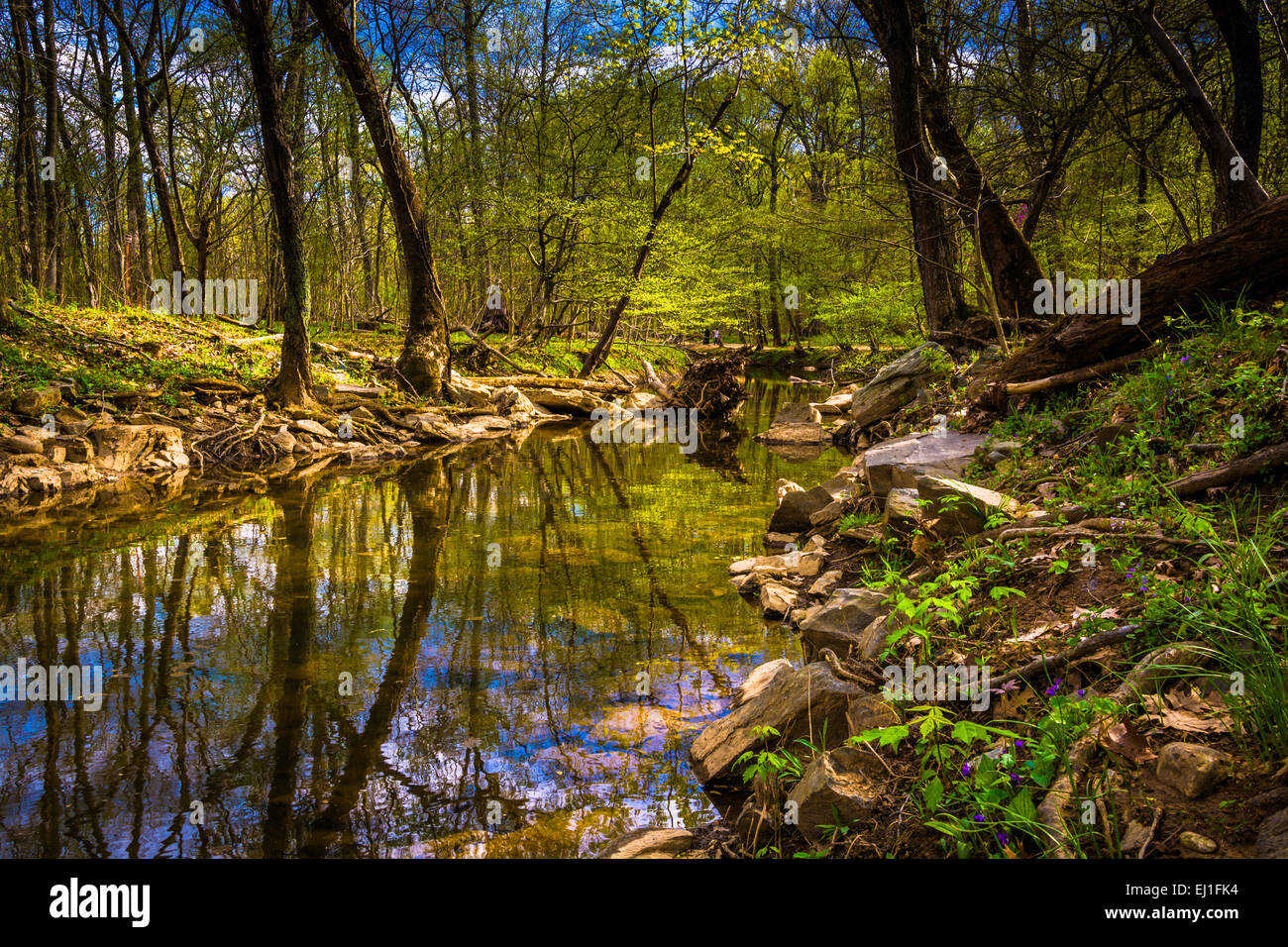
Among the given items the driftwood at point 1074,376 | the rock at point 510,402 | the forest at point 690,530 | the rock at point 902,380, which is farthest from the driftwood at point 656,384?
the driftwood at point 1074,376

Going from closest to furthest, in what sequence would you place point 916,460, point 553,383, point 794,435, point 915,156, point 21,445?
point 916,460 < point 21,445 < point 915,156 < point 794,435 < point 553,383

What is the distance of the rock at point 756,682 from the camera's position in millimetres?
3973

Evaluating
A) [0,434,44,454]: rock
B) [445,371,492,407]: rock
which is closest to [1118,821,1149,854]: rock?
[0,434,44,454]: rock

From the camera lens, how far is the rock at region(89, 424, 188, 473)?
10.3 metres

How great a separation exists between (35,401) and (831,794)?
12.0 m

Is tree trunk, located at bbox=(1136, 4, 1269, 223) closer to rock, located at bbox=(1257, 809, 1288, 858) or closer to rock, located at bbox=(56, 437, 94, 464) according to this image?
rock, located at bbox=(1257, 809, 1288, 858)

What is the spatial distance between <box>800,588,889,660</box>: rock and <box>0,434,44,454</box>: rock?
34.2ft

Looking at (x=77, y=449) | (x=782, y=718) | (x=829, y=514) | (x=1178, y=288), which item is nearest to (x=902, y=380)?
(x=829, y=514)

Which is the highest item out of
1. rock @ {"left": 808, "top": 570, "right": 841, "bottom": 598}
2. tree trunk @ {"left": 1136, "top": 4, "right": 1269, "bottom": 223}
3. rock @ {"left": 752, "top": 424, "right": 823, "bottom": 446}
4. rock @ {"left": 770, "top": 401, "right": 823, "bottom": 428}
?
tree trunk @ {"left": 1136, "top": 4, "right": 1269, "bottom": 223}

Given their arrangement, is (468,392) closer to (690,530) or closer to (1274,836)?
(690,530)

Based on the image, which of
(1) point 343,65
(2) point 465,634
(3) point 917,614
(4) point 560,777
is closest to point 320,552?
(2) point 465,634

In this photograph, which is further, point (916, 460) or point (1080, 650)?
point (916, 460)

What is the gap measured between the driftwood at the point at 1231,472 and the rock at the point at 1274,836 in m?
2.32

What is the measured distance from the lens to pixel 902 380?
1048 centimetres
